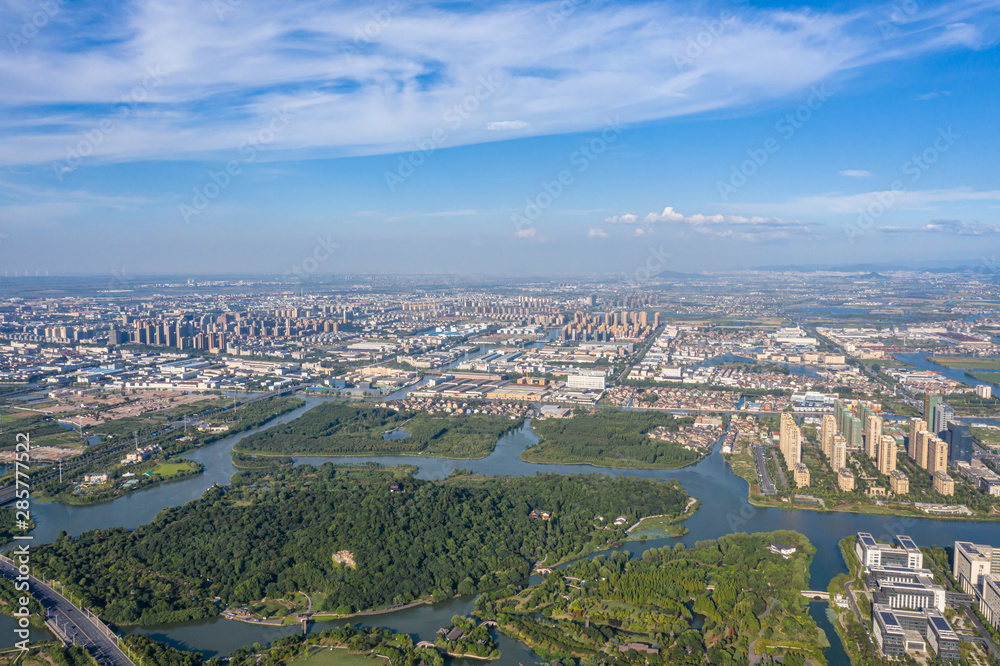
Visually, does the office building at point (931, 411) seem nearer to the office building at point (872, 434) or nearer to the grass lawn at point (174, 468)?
the office building at point (872, 434)

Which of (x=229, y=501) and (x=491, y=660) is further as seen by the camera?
(x=229, y=501)

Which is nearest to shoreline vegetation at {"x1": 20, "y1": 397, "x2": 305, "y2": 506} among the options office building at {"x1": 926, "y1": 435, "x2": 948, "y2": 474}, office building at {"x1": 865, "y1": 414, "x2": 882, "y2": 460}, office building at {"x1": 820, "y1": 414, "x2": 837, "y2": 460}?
office building at {"x1": 820, "y1": 414, "x2": 837, "y2": 460}

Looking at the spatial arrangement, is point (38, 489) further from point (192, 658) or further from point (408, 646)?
point (408, 646)

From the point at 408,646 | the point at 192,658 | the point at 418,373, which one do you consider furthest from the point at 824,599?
the point at 418,373

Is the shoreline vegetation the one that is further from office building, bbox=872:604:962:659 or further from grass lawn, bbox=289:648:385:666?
office building, bbox=872:604:962:659

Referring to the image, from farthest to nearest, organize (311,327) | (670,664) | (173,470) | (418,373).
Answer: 1. (311,327)
2. (418,373)
3. (173,470)
4. (670,664)

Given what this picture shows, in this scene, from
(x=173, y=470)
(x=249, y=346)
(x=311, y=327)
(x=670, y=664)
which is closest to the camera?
(x=670, y=664)
